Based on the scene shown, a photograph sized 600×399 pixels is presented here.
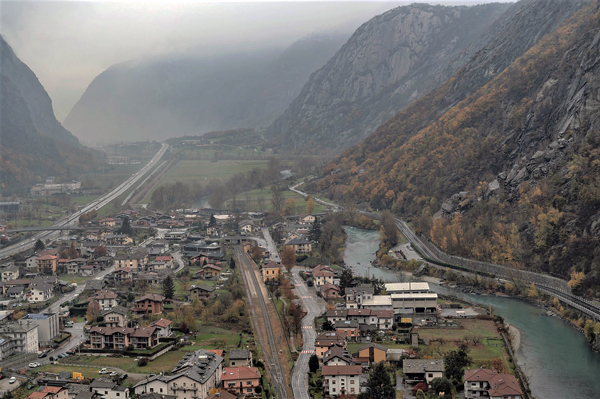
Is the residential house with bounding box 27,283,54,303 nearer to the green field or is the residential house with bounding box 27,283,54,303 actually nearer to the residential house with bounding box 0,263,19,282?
the residential house with bounding box 0,263,19,282

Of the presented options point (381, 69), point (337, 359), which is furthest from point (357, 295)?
point (381, 69)

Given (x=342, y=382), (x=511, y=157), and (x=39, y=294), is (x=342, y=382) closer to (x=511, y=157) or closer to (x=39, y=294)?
(x=39, y=294)

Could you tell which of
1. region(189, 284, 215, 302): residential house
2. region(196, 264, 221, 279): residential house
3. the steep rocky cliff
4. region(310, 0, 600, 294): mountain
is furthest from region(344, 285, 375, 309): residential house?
the steep rocky cliff

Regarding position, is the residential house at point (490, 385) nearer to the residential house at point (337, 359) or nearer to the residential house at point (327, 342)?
the residential house at point (337, 359)

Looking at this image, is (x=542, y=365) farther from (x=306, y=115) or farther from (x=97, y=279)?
(x=306, y=115)

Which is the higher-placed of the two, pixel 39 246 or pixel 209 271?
pixel 39 246

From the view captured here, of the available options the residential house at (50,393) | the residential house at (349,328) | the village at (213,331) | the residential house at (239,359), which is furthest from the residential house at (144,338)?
the residential house at (349,328)
